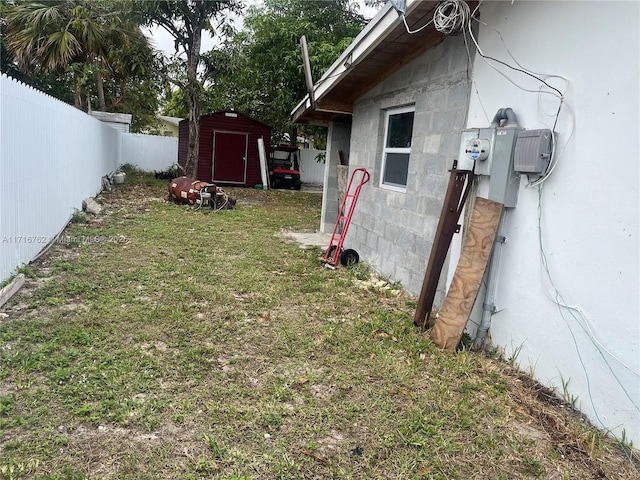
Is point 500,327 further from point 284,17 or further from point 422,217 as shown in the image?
point 284,17

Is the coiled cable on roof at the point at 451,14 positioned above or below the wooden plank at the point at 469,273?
above

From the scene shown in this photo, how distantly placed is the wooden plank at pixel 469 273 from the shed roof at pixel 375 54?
78.0 inches

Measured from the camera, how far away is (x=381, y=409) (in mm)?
2871

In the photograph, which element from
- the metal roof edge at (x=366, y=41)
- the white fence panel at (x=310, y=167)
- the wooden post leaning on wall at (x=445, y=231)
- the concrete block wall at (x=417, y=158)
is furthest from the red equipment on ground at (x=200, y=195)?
the white fence panel at (x=310, y=167)

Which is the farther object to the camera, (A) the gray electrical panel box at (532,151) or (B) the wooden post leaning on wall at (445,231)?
(B) the wooden post leaning on wall at (445,231)

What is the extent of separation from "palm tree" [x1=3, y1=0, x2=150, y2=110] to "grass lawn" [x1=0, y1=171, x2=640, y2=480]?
9.05m

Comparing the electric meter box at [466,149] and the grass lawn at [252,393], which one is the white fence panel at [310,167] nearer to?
the grass lawn at [252,393]

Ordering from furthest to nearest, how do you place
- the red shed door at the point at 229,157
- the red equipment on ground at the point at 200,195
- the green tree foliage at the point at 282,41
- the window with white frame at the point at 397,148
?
the red shed door at the point at 229,157, the green tree foliage at the point at 282,41, the red equipment on ground at the point at 200,195, the window with white frame at the point at 397,148

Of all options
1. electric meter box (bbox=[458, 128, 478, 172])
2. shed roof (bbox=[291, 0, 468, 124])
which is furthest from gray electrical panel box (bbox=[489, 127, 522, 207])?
shed roof (bbox=[291, 0, 468, 124])

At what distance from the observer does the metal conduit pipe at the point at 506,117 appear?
3.49 m

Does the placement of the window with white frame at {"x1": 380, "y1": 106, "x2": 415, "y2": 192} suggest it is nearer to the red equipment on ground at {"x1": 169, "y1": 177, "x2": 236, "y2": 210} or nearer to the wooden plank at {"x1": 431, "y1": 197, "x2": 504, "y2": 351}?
the wooden plank at {"x1": 431, "y1": 197, "x2": 504, "y2": 351}

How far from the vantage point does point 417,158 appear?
16.9ft

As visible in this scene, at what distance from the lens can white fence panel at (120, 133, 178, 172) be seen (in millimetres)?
18516

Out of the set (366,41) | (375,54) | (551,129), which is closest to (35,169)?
(366,41)
